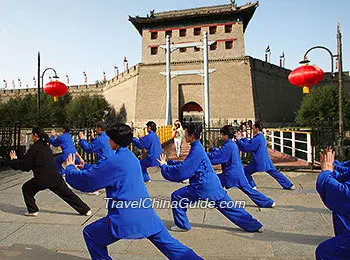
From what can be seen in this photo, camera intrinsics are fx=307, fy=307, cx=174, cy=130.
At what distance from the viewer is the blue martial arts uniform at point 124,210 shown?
2.55 m

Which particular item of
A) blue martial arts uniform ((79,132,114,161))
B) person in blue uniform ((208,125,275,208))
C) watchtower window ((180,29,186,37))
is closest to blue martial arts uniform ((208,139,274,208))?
person in blue uniform ((208,125,275,208))

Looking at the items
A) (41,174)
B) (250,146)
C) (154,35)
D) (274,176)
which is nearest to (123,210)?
(41,174)

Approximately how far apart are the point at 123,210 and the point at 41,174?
101 inches

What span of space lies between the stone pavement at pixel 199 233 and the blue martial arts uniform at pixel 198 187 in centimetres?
19

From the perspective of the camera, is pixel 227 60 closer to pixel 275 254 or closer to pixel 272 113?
pixel 272 113

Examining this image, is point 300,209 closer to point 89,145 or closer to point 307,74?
point 307,74

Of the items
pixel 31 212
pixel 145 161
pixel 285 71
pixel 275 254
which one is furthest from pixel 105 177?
pixel 285 71

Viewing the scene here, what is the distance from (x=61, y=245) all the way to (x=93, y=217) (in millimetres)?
1112

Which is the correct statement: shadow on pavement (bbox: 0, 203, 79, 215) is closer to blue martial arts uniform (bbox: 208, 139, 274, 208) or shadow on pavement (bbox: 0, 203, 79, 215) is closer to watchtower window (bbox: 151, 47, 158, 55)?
blue martial arts uniform (bbox: 208, 139, 274, 208)

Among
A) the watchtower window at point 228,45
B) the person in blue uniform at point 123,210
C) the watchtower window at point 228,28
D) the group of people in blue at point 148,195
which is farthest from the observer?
the watchtower window at point 228,45

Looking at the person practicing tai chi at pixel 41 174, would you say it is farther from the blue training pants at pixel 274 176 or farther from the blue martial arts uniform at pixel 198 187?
the blue training pants at pixel 274 176

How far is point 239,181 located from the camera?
15.6ft

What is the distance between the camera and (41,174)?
459cm

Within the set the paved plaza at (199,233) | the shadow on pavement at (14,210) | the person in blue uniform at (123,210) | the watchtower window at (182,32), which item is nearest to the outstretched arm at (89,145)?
the paved plaza at (199,233)
